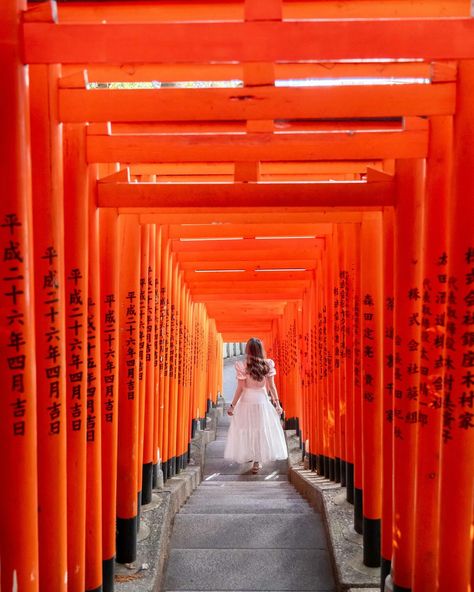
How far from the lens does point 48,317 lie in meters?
3.26

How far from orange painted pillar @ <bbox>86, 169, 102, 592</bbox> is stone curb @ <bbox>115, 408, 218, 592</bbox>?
0.58 metres

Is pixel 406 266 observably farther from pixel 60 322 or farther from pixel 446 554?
pixel 60 322

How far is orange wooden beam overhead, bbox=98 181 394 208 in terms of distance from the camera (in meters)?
4.15

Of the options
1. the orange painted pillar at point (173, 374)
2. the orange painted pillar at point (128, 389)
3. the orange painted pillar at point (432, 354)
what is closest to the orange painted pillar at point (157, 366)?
the orange painted pillar at point (173, 374)

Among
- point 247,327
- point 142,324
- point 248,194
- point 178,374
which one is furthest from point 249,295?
point 247,327

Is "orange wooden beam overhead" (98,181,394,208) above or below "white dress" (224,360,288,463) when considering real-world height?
above

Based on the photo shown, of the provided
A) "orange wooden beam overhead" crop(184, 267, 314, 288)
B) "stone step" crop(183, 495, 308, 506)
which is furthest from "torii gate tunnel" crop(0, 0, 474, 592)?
"orange wooden beam overhead" crop(184, 267, 314, 288)

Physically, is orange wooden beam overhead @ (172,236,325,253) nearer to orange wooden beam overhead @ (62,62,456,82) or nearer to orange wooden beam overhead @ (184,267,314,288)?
orange wooden beam overhead @ (184,267,314,288)

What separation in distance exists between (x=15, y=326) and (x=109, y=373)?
163 cm

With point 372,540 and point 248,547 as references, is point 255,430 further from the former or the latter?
point 372,540

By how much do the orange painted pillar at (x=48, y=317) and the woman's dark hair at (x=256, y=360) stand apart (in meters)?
5.17

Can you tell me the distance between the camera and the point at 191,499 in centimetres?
834

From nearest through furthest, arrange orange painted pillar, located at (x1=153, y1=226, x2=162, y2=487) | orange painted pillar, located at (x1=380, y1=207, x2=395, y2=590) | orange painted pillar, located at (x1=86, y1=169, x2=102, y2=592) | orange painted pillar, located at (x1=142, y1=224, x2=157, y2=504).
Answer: orange painted pillar, located at (x1=86, y1=169, x2=102, y2=592)
orange painted pillar, located at (x1=380, y1=207, x2=395, y2=590)
orange painted pillar, located at (x1=142, y1=224, x2=157, y2=504)
orange painted pillar, located at (x1=153, y1=226, x2=162, y2=487)

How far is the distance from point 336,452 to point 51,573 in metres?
4.50
